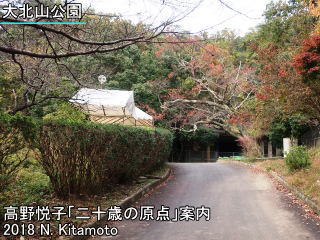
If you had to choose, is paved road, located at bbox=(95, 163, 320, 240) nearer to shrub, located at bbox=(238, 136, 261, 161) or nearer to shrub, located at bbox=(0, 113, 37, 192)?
shrub, located at bbox=(0, 113, 37, 192)

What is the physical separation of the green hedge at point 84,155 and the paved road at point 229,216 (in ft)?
3.94

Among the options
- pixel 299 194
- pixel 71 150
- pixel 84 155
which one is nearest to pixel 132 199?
pixel 84 155

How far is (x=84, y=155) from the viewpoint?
23.4ft

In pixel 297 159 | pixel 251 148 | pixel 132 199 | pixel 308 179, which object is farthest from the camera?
pixel 251 148

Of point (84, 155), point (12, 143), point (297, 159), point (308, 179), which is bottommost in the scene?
point (308, 179)

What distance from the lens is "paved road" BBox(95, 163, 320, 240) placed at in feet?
19.5

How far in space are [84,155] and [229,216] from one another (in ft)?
10.9

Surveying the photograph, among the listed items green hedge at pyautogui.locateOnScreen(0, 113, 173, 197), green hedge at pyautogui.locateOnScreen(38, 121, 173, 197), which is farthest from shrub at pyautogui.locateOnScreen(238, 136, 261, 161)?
green hedge at pyautogui.locateOnScreen(0, 113, 173, 197)

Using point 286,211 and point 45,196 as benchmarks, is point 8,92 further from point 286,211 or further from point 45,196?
point 286,211

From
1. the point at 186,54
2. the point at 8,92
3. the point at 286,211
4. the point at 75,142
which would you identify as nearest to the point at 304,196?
the point at 286,211

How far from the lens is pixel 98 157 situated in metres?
7.63

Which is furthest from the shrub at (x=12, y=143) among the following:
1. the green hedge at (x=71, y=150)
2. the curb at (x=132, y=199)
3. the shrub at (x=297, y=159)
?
the shrub at (x=297, y=159)

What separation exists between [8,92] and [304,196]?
30.3 ft

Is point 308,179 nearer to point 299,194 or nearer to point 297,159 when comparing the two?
point 299,194
